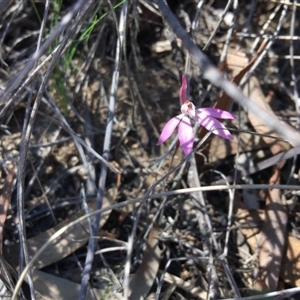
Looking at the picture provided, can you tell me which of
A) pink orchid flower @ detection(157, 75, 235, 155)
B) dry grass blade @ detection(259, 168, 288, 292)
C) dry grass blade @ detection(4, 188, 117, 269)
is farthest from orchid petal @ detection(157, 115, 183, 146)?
dry grass blade @ detection(259, 168, 288, 292)

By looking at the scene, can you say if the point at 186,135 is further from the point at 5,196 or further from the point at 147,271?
the point at 5,196

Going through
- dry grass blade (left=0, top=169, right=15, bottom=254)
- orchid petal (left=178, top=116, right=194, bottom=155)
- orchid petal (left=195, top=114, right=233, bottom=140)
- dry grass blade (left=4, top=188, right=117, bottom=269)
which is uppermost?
orchid petal (left=195, top=114, right=233, bottom=140)

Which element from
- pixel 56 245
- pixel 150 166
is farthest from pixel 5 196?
pixel 150 166

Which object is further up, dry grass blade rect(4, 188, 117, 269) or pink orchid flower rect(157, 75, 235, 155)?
pink orchid flower rect(157, 75, 235, 155)

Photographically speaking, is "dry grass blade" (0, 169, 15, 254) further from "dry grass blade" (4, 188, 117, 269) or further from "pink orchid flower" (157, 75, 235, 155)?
"pink orchid flower" (157, 75, 235, 155)

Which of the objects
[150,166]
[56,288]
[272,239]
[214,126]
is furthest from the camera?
[150,166]

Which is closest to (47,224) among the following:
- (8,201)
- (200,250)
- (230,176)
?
(8,201)

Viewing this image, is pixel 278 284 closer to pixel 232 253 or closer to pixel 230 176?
pixel 232 253
